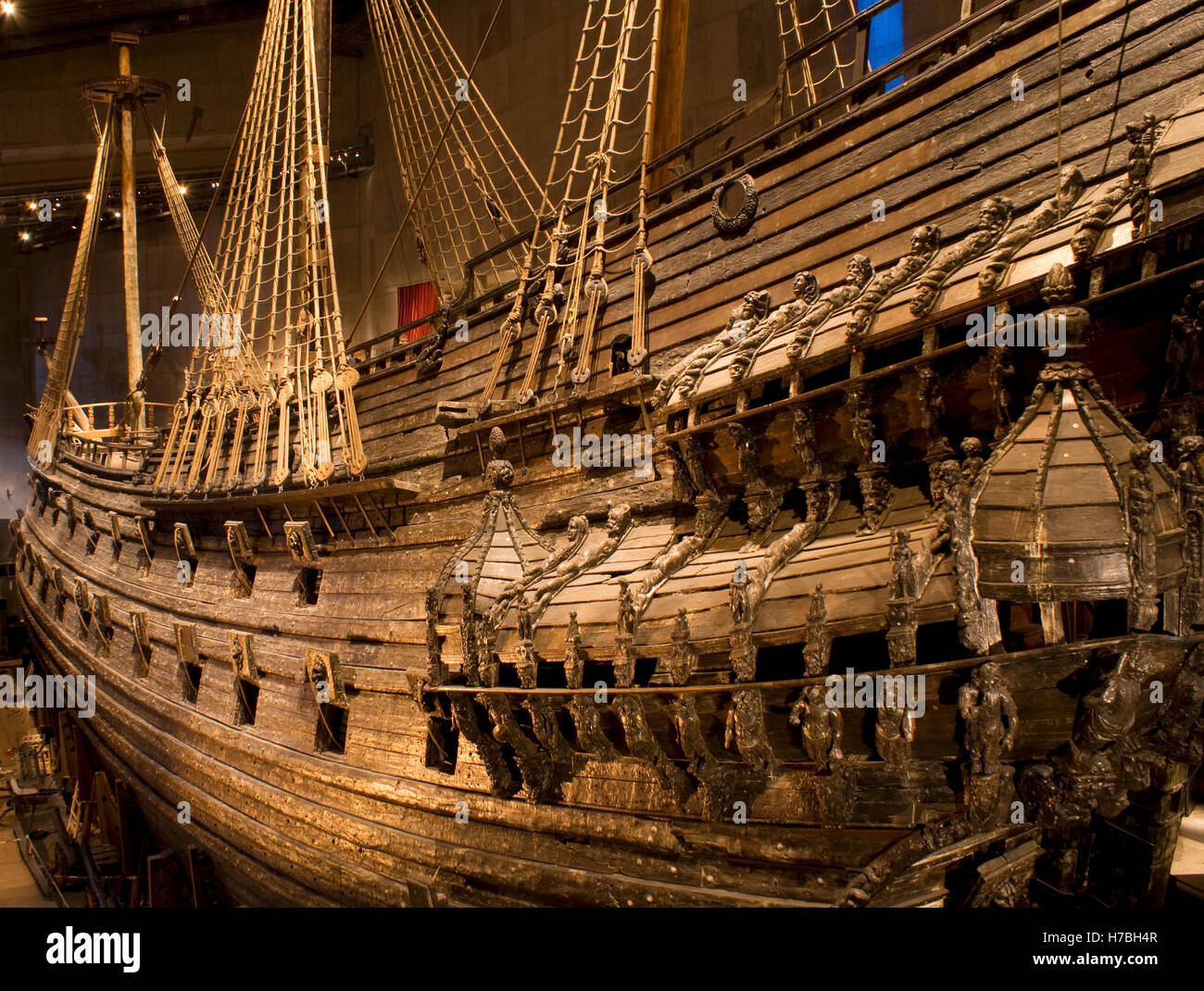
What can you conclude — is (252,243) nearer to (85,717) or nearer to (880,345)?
(85,717)

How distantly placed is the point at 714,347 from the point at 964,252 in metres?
1.18

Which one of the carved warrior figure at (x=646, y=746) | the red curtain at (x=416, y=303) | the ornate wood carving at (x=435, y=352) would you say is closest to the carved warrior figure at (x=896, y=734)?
the carved warrior figure at (x=646, y=746)

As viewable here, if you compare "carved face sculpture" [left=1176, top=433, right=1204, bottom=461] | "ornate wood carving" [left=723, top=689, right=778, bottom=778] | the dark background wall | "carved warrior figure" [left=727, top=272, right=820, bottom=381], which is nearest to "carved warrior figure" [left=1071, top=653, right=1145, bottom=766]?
"carved face sculpture" [left=1176, top=433, right=1204, bottom=461]

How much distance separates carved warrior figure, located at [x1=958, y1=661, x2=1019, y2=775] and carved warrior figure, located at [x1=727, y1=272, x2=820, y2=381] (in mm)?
1593

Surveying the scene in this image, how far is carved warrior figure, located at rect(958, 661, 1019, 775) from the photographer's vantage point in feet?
8.29

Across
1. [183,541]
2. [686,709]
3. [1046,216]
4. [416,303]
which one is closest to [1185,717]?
[686,709]

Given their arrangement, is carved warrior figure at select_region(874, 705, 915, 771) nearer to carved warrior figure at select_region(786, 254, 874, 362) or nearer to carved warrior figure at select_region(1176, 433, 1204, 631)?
carved warrior figure at select_region(1176, 433, 1204, 631)

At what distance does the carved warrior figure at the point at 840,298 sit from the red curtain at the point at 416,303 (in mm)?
9138

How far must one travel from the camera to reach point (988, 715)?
99.3 inches

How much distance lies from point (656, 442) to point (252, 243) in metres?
5.26

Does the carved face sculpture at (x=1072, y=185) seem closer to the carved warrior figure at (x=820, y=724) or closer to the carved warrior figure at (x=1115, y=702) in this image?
the carved warrior figure at (x=1115, y=702)

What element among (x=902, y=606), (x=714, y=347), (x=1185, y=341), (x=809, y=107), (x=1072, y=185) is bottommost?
(x=902, y=606)

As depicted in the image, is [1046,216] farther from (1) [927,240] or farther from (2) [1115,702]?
(2) [1115,702]
